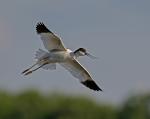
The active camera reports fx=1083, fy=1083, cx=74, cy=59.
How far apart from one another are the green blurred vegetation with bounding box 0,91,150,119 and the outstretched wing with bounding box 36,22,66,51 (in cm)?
4178

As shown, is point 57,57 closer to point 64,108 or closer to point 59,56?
point 59,56

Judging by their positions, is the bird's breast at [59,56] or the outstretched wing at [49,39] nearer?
the bird's breast at [59,56]

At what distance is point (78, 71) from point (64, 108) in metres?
43.5

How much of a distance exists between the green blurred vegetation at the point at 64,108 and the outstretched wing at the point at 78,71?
136ft

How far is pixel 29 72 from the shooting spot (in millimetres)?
19047

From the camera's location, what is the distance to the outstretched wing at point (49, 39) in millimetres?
19062

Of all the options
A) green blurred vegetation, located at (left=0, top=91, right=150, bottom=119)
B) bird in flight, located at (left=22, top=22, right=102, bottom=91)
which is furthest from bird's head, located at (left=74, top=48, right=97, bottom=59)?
green blurred vegetation, located at (left=0, top=91, right=150, bottom=119)

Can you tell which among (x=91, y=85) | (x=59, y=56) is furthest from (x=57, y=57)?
(x=91, y=85)

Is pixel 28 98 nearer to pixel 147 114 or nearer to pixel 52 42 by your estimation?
pixel 147 114

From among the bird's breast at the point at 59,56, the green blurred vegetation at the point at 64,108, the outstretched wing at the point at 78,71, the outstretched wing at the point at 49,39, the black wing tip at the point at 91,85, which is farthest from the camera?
the green blurred vegetation at the point at 64,108

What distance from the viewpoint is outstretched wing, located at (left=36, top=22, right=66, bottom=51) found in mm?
19062

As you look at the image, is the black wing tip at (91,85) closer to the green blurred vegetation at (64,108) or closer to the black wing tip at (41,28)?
the black wing tip at (41,28)

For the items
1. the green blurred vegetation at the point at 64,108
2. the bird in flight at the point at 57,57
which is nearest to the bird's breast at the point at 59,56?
the bird in flight at the point at 57,57

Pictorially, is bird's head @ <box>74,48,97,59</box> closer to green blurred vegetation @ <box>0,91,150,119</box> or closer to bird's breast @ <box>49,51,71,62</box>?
bird's breast @ <box>49,51,71,62</box>
